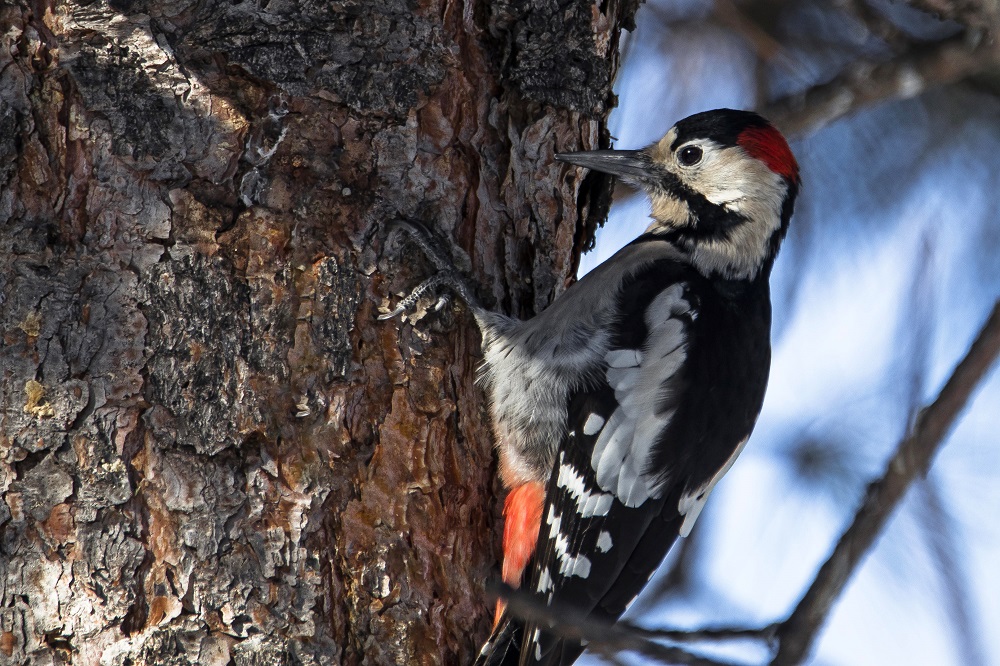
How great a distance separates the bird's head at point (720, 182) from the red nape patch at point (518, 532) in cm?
85

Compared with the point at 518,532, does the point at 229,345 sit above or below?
above

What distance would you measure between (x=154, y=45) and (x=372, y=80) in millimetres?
414

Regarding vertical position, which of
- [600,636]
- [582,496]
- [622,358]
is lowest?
[582,496]

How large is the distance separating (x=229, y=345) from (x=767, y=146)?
158 cm

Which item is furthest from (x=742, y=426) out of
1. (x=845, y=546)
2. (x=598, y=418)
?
(x=845, y=546)

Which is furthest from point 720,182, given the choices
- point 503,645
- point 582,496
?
point 503,645

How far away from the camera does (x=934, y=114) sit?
308 cm

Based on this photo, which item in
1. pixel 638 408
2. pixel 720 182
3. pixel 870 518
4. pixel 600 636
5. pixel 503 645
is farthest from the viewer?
pixel 720 182

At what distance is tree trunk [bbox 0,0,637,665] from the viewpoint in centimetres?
175

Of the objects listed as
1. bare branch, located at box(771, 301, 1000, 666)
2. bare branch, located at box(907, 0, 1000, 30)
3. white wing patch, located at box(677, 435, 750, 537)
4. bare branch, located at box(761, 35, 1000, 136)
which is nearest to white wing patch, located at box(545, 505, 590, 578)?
white wing patch, located at box(677, 435, 750, 537)

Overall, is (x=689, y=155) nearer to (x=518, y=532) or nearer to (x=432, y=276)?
(x=432, y=276)

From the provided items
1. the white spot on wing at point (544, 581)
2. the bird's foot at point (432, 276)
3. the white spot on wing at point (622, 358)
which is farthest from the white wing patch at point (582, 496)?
the bird's foot at point (432, 276)

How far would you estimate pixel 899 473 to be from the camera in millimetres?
1778

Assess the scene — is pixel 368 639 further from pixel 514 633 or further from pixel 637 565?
pixel 637 565
